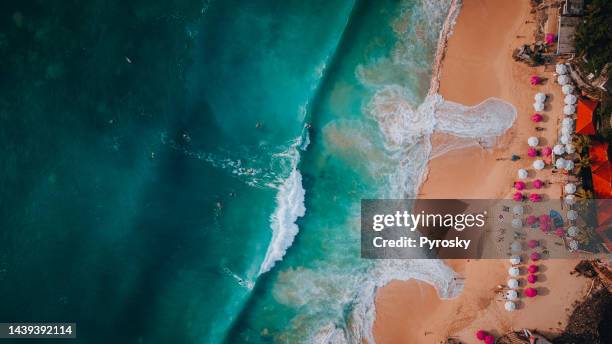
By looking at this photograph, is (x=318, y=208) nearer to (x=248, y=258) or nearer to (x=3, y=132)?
(x=248, y=258)

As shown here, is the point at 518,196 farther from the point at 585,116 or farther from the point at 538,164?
the point at 585,116

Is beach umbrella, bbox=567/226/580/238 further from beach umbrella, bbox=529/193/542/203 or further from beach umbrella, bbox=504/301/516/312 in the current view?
beach umbrella, bbox=504/301/516/312

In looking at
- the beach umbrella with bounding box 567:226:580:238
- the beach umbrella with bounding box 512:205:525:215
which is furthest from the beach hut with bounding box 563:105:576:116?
the beach umbrella with bounding box 567:226:580:238

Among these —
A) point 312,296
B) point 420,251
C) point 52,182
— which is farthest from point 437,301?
point 52,182

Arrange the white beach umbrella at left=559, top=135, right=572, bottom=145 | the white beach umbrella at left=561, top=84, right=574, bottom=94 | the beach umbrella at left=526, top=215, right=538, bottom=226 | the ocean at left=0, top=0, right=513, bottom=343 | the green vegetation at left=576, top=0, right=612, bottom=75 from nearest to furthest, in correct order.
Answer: the green vegetation at left=576, top=0, right=612, bottom=75, the white beach umbrella at left=561, top=84, right=574, bottom=94, the white beach umbrella at left=559, top=135, right=572, bottom=145, the beach umbrella at left=526, top=215, right=538, bottom=226, the ocean at left=0, top=0, right=513, bottom=343

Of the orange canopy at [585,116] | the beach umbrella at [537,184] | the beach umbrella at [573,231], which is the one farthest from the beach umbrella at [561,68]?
the beach umbrella at [573,231]

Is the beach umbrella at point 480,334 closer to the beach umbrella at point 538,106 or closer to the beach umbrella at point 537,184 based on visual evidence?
the beach umbrella at point 537,184

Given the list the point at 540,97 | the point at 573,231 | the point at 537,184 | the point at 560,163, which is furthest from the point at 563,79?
the point at 573,231
